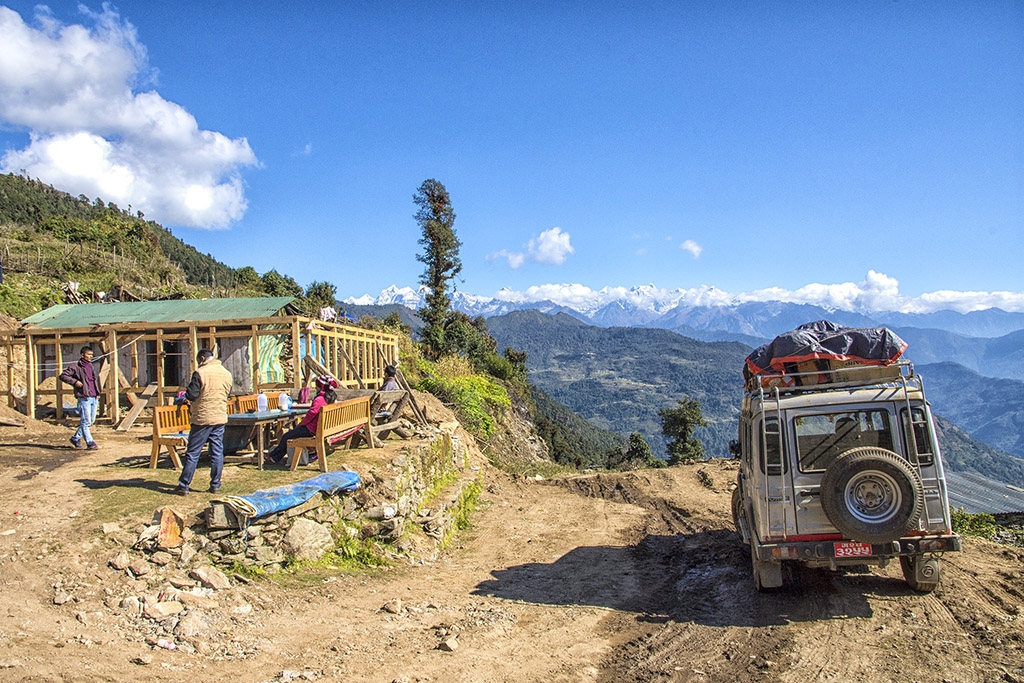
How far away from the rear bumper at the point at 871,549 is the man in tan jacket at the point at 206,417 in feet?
21.2

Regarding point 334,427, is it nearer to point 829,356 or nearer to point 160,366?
point 829,356

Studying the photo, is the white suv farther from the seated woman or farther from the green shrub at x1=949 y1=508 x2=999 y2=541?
the seated woman

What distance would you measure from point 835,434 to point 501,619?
13.1 ft

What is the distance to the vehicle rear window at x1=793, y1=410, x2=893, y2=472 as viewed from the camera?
624 centimetres

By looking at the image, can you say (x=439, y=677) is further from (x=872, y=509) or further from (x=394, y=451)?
(x=394, y=451)

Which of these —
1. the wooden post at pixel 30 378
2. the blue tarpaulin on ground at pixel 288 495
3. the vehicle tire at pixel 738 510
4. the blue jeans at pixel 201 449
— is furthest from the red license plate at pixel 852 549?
the wooden post at pixel 30 378

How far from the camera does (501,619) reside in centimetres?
659

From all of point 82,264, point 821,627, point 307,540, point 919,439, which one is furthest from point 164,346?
point 82,264

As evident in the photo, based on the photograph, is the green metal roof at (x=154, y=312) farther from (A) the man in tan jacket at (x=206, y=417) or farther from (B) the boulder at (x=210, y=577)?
(B) the boulder at (x=210, y=577)

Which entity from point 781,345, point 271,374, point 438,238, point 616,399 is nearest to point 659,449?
point 616,399

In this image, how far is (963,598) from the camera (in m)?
6.27

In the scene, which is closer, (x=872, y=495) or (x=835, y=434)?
(x=872, y=495)

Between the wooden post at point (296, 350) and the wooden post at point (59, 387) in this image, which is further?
the wooden post at point (59, 387)

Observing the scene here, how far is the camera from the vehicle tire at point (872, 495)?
5.70m
